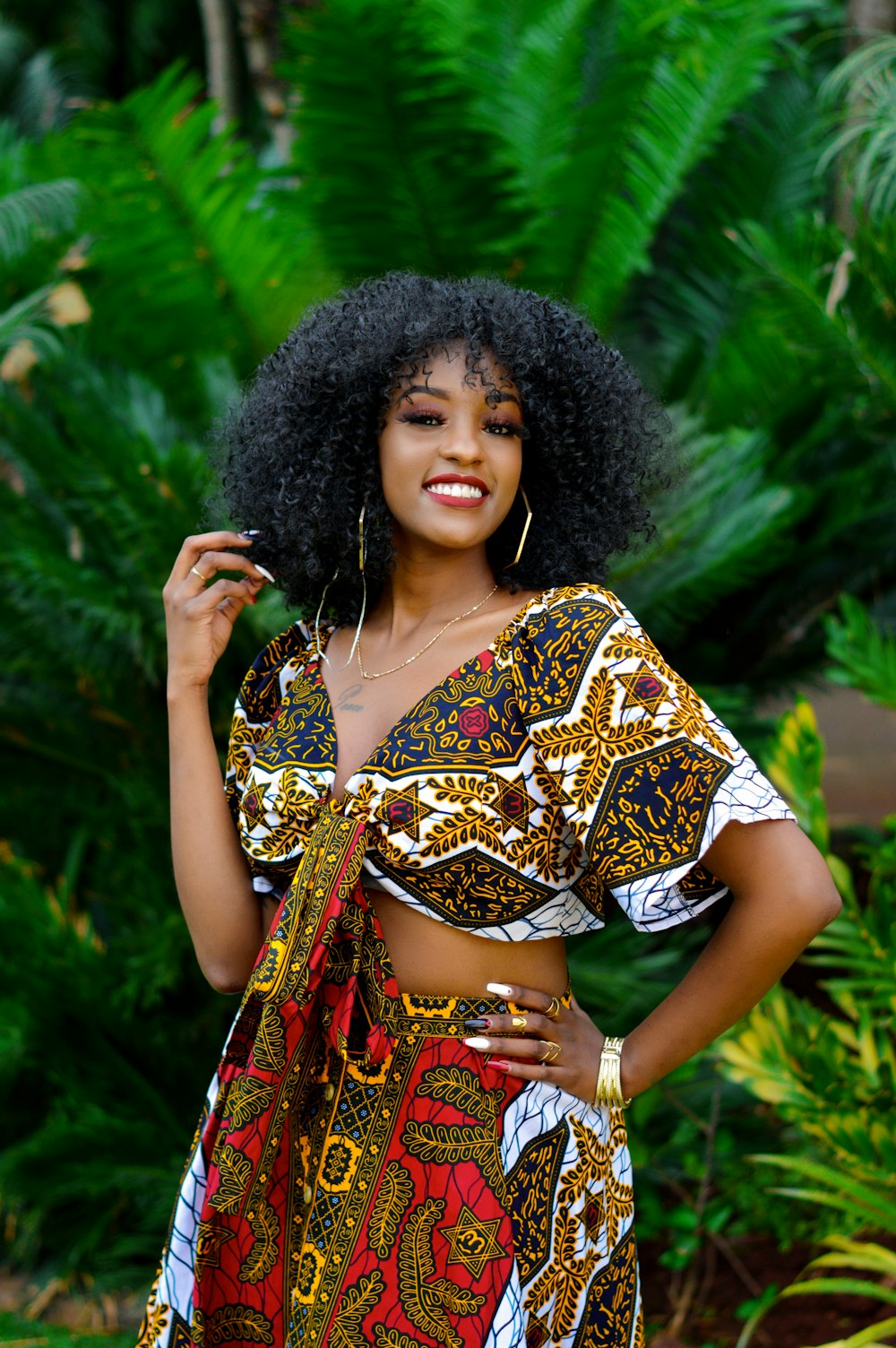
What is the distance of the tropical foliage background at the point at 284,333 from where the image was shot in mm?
3922

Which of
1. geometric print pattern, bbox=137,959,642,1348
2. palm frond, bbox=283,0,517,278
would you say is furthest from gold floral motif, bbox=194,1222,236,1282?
palm frond, bbox=283,0,517,278

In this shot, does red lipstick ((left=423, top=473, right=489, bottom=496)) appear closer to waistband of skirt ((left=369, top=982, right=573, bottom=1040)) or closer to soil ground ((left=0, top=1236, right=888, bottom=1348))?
waistband of skirt ((left=369, top=982, right=573, bottom=1040))

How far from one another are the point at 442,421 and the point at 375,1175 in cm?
107

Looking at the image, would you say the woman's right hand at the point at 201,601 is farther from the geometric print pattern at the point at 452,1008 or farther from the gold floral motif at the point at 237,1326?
the gold floral motif at the point at 237,1326

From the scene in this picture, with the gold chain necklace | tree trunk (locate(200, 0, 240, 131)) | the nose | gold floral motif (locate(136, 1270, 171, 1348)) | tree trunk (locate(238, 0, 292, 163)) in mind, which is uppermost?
tree trunk (locate(200, 0, 240, 131))

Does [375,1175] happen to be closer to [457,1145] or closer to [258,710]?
[457,1145]

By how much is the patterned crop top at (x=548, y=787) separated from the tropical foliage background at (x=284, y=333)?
5.73 ft

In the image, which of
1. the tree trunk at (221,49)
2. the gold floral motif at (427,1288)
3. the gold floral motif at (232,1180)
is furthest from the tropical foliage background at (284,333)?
the tree trunk at (221,49)

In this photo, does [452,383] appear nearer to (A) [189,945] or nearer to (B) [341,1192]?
(B) [341,1192]

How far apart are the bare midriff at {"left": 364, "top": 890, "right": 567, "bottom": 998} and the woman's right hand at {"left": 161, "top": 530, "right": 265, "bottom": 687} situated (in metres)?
0.49

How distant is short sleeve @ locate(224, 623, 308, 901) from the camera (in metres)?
2.15

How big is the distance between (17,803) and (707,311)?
10.2 ft

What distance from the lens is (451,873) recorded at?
5.93 ft

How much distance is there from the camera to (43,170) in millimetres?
4980
